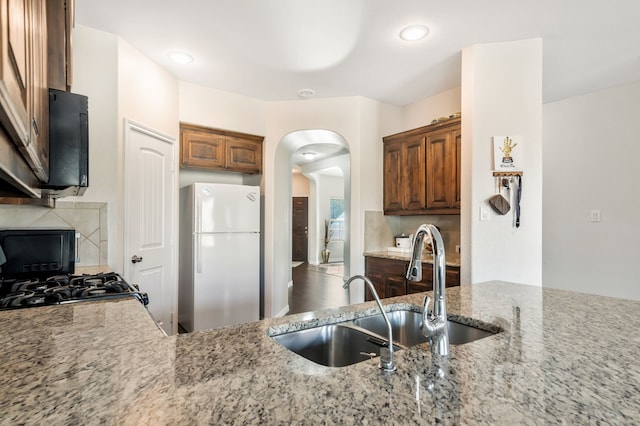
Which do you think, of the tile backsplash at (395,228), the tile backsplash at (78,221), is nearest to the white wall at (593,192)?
the tile backsplash at (395,228)

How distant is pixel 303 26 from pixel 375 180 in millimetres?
1930

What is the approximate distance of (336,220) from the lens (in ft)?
30.6

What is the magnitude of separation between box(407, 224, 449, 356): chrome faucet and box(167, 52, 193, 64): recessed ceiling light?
8.94ft

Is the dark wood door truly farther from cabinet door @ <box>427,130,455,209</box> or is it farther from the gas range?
the gas range

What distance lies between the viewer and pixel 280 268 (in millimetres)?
4047

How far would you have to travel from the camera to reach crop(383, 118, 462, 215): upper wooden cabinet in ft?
10.1

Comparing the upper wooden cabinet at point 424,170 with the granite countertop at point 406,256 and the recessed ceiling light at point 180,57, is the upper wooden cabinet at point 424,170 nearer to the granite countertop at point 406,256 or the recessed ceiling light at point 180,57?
the granite countertop at point 406,256

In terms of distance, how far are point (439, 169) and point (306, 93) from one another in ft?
5.44

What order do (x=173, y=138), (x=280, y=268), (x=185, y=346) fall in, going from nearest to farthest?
(x=185, y=346), (x=173, y=138), (x=280, y=268)

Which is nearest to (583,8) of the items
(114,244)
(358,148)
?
(358,148)

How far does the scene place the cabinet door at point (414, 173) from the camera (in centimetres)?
339

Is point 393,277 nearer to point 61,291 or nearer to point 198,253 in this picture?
point 198,253

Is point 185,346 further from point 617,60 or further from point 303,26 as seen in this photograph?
point 617,60

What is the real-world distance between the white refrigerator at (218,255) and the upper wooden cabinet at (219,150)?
34 cm
